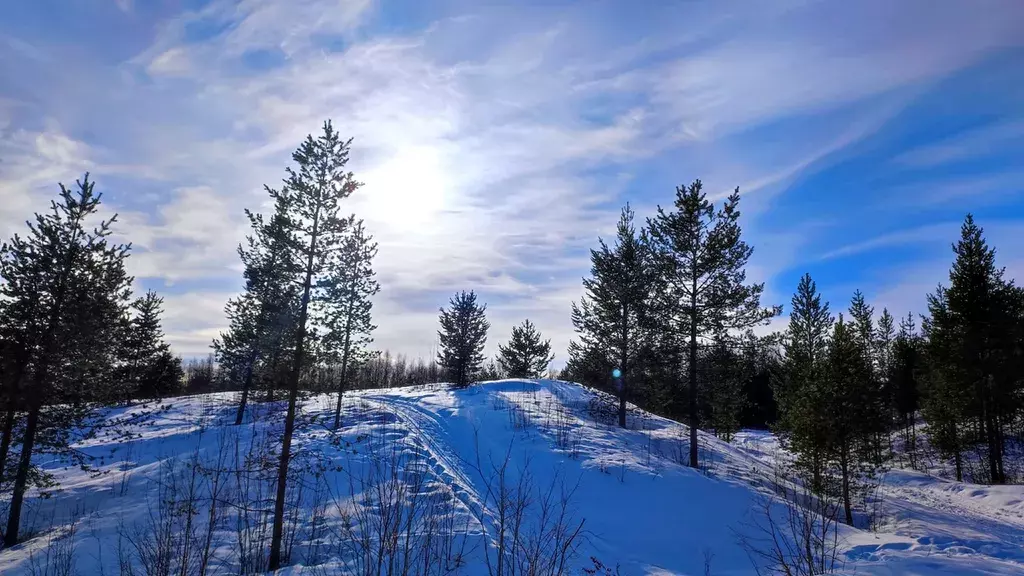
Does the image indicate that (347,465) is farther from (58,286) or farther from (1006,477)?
(1006,477)

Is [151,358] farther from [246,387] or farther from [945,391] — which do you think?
[945,391]

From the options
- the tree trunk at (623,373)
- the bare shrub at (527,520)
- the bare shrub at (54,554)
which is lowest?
the bare shrub at (54,554)

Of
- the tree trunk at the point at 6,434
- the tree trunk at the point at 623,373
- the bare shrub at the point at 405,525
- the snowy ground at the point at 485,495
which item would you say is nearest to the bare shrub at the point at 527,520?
the snowy ground at the point at 485,495

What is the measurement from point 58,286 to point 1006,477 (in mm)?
42013

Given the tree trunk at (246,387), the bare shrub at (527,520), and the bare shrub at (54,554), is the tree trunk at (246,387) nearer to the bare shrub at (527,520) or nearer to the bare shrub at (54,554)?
the bare shrub at (54,554)

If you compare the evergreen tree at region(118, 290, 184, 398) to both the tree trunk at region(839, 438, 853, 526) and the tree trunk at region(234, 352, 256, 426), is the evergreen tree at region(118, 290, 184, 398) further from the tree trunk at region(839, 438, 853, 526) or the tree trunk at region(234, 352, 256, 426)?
the tree trunk at region(839, 438, 853, 526)

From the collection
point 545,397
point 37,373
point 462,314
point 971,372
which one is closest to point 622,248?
point 545,397

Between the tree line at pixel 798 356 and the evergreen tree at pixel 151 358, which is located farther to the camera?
the evergreen tree at pixel 151 358

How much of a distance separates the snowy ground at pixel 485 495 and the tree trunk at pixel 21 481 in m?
0.99

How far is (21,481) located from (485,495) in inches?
537

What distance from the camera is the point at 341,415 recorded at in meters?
21.9

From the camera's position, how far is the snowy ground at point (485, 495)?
9.93 m

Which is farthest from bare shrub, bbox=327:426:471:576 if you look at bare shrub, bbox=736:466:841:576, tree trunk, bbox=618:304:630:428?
tree trunk, bbox=618:304:630:428

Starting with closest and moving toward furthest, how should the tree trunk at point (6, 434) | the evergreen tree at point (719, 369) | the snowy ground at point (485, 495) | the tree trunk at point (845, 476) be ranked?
the snowy ground at point (485, 495), the tree trunk at point (6, 434), the tree trunk at point (845, 476), the evergreen tree at point (719, 369)
